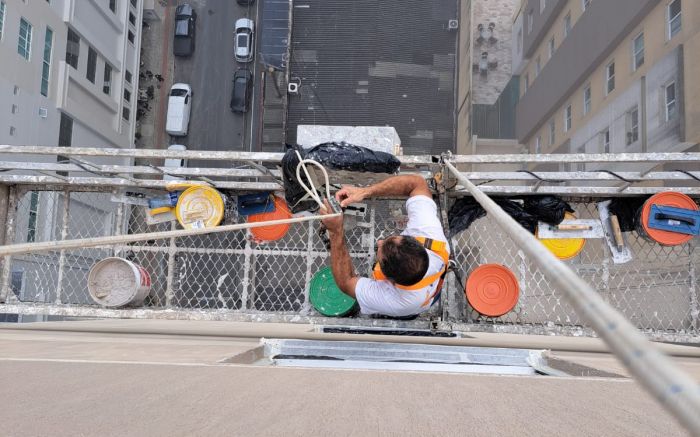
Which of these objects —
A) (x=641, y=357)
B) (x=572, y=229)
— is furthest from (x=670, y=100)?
(x=641, y=357)

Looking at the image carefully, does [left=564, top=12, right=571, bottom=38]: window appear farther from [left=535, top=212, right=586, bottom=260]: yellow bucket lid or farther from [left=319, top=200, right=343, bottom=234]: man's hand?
[left=319, top=200, right=343, bottom=234]: man's hand

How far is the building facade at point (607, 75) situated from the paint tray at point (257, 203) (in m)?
8.61

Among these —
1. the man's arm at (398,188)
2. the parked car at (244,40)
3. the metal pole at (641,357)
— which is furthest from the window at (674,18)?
the metal pole at (641,357)

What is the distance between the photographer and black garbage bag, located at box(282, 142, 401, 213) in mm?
4227

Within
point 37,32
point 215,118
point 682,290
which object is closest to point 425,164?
point 682,290

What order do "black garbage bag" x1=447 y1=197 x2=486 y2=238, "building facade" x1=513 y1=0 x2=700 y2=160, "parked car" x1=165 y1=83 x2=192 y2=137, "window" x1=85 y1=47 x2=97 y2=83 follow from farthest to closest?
"parked car" x1=165 y1=83 x2=192 y2=137
"window" x1=85 y1=47 x2=97 y2=83
"building facade" x1=513 y1=0 x2=700 y2=160
"black garbage bag" x1=447 y1=197 x2=486 y2=238

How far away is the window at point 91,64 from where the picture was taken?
50.1 ft

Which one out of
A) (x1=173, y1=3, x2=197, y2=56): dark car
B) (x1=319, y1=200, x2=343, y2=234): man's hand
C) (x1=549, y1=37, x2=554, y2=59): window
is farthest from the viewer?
(x1=549, y1=37, x2=554, y2=59): window

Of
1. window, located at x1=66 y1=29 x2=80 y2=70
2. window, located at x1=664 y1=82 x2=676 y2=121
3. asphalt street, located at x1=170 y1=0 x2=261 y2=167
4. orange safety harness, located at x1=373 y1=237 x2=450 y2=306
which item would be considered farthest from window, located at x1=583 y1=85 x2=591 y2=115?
orange safety harness, located at x1=373 y1=237 x2=450 y2=306

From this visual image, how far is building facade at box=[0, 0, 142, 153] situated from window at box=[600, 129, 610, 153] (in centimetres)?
1237

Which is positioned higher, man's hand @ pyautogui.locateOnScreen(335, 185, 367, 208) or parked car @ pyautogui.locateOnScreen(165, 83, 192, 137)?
parked car @ pyautogui.locateOnScreen(165, 83, 192, 137)

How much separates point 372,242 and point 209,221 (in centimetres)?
124

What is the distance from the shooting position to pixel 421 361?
110 inches

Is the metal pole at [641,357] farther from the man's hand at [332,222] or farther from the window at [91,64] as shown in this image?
the window at [91,64]
